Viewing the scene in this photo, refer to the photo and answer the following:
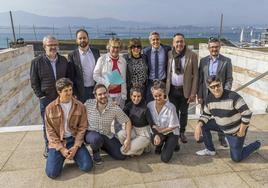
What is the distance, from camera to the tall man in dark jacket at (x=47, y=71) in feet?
14.7

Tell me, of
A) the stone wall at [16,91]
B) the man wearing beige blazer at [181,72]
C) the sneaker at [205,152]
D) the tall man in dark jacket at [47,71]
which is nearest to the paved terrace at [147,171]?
the sneaker at [205,152]

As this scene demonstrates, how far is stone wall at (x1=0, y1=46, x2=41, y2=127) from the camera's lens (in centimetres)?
776

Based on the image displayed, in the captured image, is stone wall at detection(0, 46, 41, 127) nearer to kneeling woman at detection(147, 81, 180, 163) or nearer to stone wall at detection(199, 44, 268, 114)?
kneeling woman at detection(147, 81, 180, 163)

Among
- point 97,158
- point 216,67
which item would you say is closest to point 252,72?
point 216,67

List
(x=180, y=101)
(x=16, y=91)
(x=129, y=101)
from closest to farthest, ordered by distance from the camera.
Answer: (x=129, y=101) → (x=180, y=101) → (x=16, y=91)

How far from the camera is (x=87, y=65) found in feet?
16.6

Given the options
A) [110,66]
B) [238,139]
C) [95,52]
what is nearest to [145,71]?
[110,66]

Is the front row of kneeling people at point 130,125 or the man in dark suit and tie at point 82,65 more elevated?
the man in dark suit and tie at point 82,65

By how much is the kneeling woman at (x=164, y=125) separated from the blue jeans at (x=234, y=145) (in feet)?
1.62

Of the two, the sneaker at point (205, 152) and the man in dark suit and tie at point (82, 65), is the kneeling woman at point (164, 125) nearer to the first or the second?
the sneaker at point (205, 152)

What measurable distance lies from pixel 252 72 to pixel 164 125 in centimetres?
534

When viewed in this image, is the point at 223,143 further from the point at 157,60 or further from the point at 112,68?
the point at 112,68

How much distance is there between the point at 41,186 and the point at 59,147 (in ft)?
1.93

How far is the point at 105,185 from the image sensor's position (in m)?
3.88
